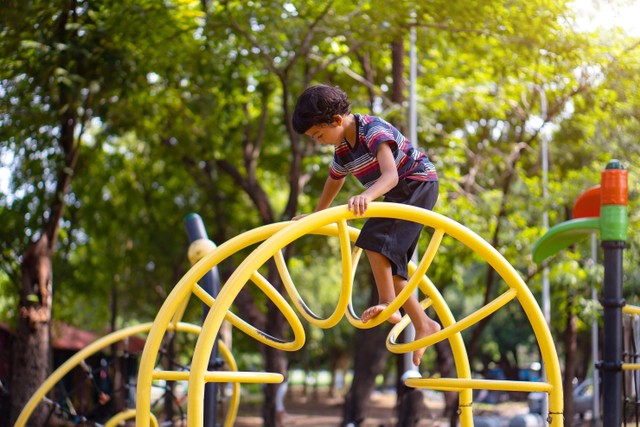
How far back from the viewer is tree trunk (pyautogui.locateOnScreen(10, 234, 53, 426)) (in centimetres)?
931

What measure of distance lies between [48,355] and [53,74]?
10.7 ft

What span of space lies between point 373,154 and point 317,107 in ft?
1.03

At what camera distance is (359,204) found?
10.8ft

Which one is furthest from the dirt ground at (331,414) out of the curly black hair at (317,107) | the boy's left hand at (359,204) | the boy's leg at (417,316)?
the boy's left hand at (359,204)

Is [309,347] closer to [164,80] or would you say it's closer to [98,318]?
[98,318]

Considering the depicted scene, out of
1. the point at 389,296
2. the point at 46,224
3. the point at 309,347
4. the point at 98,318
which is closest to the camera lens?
the point at 389,296

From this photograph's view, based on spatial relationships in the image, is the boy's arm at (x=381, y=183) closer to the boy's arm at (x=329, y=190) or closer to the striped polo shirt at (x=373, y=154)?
the striped polo shirt at (x=373, y=154)

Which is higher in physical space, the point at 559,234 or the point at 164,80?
the point at 164,80

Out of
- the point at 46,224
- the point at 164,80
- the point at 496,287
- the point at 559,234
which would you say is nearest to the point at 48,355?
the point at 46,224

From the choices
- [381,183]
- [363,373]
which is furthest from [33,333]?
[381,183]

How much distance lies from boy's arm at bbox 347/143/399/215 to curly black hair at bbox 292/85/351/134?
0.84ft

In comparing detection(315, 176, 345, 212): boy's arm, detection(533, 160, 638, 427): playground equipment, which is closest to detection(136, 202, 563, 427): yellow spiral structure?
detection(315, 176, 345, 212): boy's arm

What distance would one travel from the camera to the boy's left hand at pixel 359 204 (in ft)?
10.8

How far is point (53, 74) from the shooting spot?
29.0 ft
